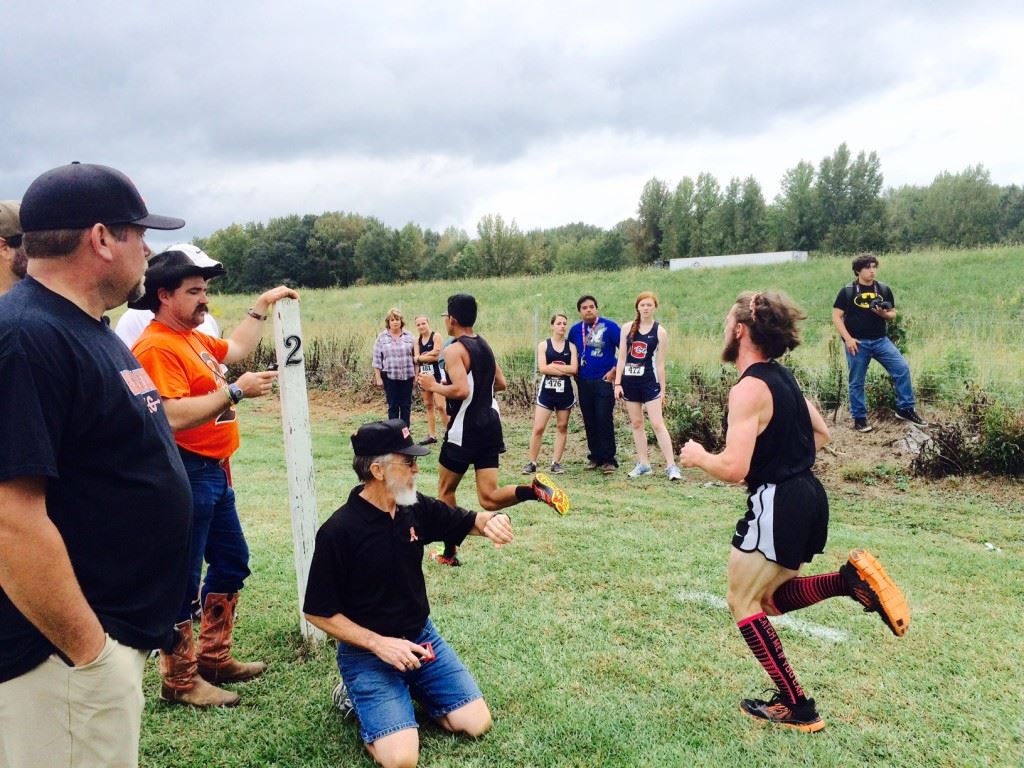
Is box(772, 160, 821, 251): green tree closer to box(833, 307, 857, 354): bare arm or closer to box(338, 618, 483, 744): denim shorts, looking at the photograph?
box(833, 307, 857, 354): bare arm

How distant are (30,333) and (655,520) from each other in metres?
5.67

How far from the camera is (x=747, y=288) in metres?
33.5

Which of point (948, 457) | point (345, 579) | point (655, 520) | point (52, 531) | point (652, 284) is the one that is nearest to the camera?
point (52, 531)

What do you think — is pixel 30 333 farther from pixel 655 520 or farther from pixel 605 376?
pixel 605 376

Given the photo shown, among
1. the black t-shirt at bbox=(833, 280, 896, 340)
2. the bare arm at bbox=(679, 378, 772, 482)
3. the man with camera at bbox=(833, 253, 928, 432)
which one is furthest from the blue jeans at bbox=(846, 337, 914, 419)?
the bare arm at bbox=(679, 378, 772, 482)

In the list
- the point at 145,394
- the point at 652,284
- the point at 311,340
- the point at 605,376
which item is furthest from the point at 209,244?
the point at 145,394

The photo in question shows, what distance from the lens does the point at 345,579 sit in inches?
125

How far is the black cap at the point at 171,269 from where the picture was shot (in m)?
3.19

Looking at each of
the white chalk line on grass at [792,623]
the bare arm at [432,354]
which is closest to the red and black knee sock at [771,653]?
the white chalk line on grass at [792,623]

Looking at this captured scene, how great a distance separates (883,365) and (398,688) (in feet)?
25.3

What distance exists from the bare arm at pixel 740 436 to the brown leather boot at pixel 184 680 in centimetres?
252

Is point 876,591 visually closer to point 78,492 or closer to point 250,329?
point 78,492

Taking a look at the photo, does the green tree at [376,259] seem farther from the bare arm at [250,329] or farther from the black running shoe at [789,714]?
the black running shoe at [789,714]

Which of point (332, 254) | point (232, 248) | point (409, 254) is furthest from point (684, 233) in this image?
point (232, 248)
